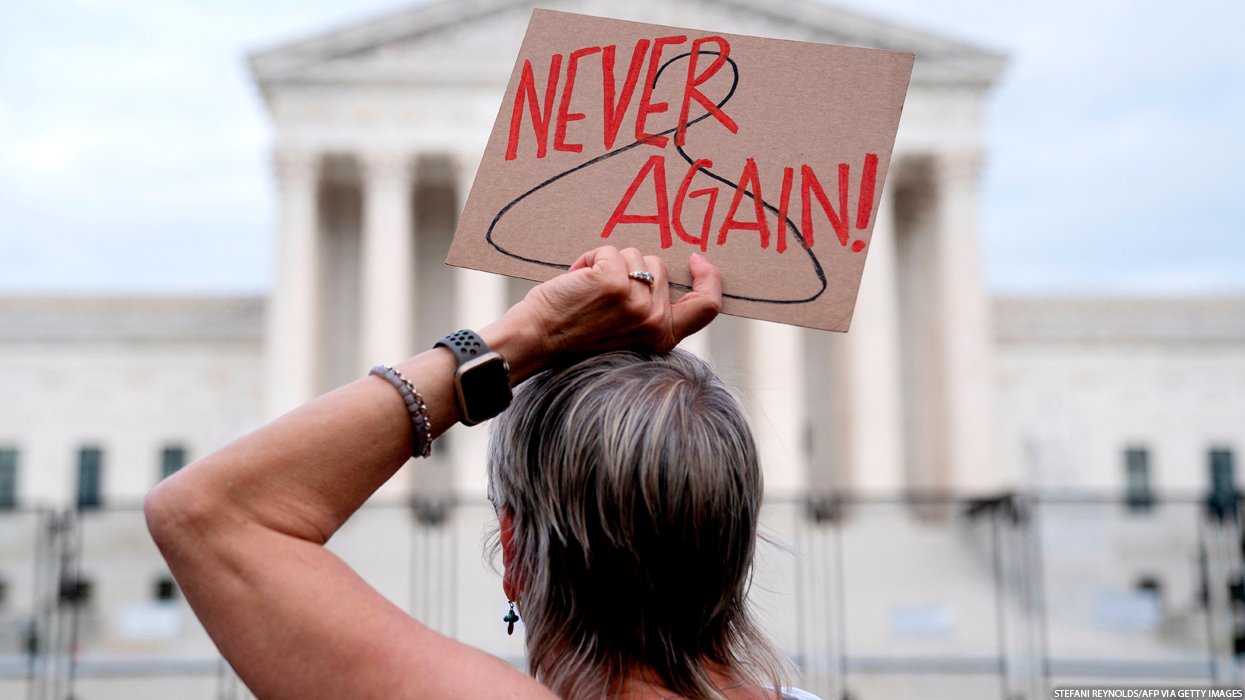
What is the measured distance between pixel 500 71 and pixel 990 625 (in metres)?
27.3

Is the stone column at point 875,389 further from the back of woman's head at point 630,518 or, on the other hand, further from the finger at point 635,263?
the back of woman's head at point 630,518

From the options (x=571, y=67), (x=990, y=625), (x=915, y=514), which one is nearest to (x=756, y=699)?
(x=571, y=67)

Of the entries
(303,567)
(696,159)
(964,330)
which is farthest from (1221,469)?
(303,567)

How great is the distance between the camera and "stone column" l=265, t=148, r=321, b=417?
41469mm

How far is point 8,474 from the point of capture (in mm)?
50031

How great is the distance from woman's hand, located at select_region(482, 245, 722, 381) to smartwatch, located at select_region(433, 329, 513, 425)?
0.05m

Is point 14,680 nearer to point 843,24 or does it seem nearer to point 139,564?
point 139,564

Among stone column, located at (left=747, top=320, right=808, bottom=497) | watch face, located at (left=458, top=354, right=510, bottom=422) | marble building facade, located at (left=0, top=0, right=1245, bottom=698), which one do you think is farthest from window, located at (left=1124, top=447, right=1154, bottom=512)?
watch face, located at (left=458, top=354, right=510, bottom=422)

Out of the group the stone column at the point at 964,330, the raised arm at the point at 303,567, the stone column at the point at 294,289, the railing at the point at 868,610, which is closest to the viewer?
the raised arm at the point at 303,567

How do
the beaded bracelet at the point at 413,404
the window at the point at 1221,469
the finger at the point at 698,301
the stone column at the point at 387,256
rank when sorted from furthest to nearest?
the window at the point at 1221,469, the stone column at the point at 387,256, the finger at the point at 698,301, the beaded bracelet at the point at 413,404

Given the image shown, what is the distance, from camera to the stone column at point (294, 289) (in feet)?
136

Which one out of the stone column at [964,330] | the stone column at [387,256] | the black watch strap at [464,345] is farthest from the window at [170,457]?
the black watch strap at [464,345]

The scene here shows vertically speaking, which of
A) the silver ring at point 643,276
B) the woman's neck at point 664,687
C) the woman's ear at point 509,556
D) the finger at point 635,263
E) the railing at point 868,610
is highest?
the finger at point 635,263

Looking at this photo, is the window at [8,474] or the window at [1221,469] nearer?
the window at [8,474]
